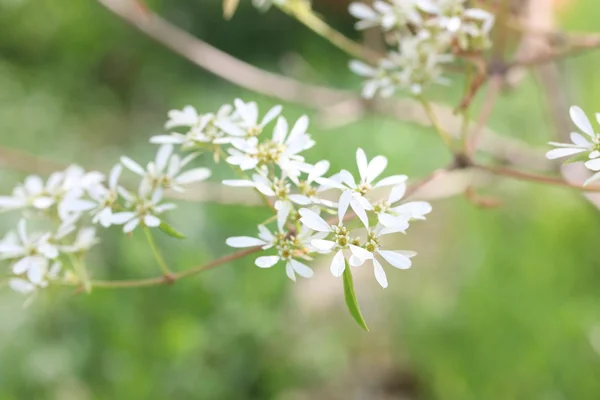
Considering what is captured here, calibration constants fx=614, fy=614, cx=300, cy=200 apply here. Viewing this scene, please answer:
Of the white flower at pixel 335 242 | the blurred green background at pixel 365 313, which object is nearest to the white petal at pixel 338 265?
the white flower at pixel 335 242

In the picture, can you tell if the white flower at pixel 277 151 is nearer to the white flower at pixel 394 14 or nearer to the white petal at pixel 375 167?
the white petal at pixel 375 167

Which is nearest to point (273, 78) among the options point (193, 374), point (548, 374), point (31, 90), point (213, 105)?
point (193, 374)

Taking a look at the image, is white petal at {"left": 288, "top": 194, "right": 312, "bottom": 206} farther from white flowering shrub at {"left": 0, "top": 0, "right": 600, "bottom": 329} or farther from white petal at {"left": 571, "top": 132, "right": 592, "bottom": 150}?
white petal at {"left": 571, "top": 132, "right": 592, "bottom": 150}

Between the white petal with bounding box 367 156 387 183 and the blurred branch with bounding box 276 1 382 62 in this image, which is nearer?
the white petal with bounding box 367 156 387 183

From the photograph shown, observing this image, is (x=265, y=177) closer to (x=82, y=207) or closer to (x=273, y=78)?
(x=82, y=207)

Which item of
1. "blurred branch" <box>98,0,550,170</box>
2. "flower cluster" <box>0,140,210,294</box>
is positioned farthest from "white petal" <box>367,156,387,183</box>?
"blurred branch" <box>98,0,550,170</box>

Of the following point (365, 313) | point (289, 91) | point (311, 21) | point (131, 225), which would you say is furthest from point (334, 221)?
point (365, 313)

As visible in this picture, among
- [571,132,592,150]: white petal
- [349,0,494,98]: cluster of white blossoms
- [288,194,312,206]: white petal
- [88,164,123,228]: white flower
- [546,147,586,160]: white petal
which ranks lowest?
[88,164,123,228]: white flower
